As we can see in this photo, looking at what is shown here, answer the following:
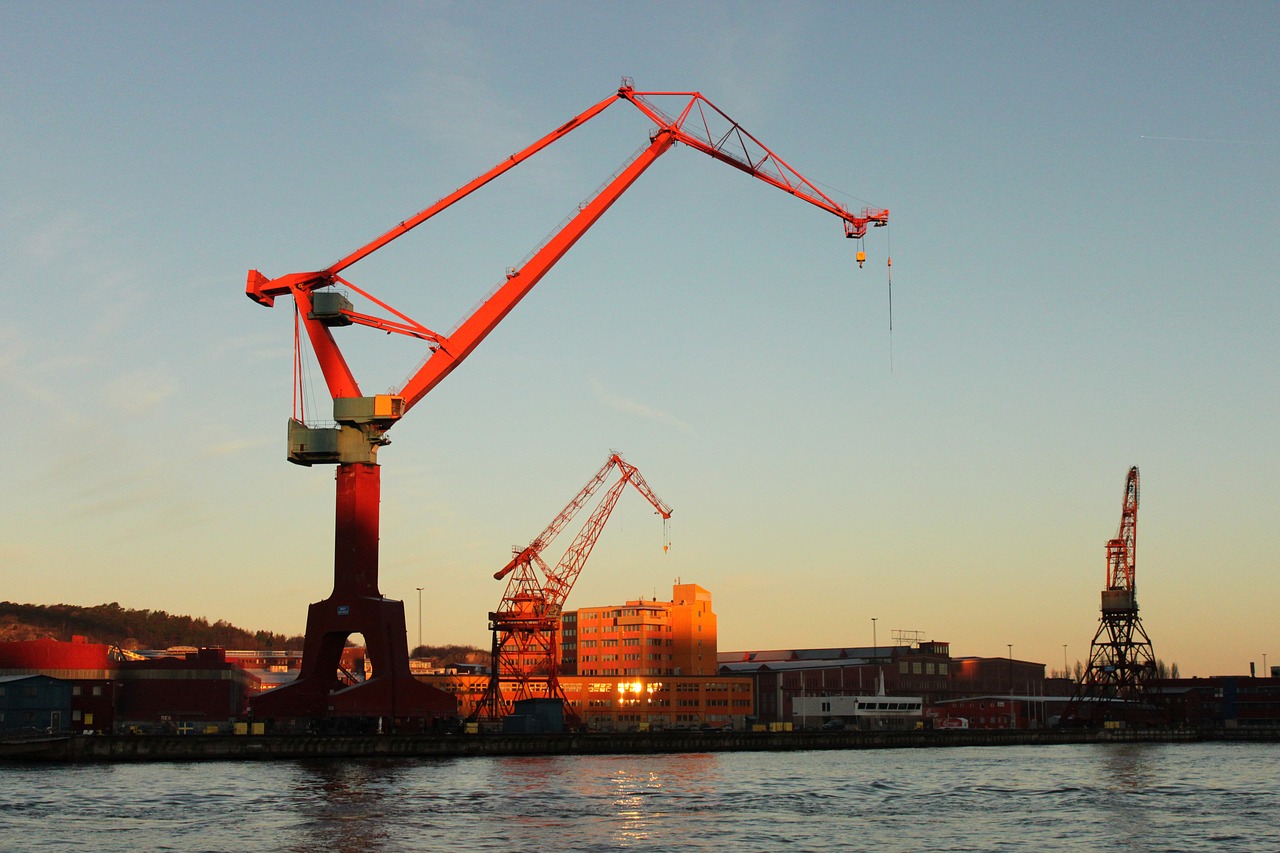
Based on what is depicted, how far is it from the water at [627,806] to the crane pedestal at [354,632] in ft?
11.6

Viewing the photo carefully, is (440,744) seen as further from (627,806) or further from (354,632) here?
(627,806)

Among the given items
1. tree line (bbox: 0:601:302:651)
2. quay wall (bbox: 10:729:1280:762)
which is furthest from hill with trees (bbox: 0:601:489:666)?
quay wall (bbox: 10:729:1280:762)

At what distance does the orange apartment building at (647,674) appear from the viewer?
4392 inches

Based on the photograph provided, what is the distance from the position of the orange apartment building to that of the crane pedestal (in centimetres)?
3768

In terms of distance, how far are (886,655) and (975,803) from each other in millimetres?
123827

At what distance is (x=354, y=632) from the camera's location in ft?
210

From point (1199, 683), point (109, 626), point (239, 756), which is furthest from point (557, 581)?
point (109, 626)

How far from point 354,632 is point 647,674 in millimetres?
57791

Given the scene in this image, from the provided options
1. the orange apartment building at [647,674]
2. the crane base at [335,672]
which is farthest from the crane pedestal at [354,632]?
the orange apartment building at [647,674]

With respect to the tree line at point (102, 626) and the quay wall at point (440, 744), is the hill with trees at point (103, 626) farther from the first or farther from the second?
the quay wall at point (440, 744)

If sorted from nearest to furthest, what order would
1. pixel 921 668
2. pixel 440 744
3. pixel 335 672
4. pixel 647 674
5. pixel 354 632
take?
pixel 354 632 < pixel 335 672 < pixel 440 744 < pixel 647 674 < pixel 921 668

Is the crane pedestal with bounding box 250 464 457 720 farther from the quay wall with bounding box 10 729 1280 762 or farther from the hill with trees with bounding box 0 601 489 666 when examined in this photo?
the hill with trees with bounding box 0 601 489 666

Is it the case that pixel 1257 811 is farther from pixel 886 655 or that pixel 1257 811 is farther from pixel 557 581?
pixel 886 655

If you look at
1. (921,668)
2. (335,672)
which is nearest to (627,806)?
(335,672)
